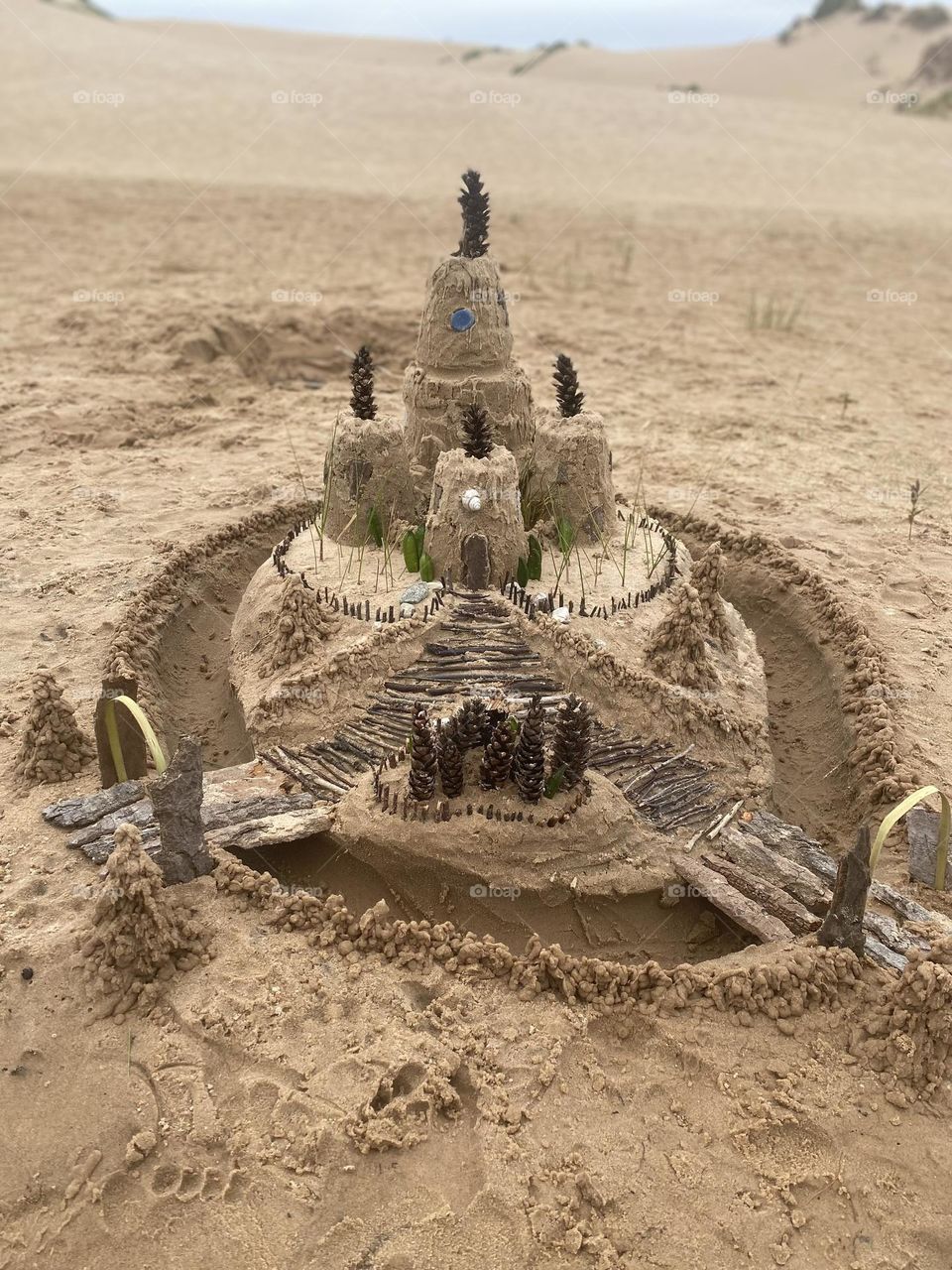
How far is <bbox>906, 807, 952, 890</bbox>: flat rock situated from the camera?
17.0ft

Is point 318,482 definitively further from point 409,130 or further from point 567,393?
point 409,130

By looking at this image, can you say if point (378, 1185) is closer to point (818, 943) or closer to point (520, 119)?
point (818, 943)

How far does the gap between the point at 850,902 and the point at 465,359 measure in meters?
4.47

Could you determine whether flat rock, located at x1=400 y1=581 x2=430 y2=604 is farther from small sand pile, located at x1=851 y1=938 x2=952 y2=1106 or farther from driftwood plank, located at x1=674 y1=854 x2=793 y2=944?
small sand pile, located at x1=851 y1=938 x2=952 y2=1106

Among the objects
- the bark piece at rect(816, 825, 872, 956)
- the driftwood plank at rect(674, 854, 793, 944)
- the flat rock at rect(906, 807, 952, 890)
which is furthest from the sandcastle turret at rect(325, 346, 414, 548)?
the bark piece at rect(816, 825, 872, 956)

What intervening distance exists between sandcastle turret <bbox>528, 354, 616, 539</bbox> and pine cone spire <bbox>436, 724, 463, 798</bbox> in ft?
8.59

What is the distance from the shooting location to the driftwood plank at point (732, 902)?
473 centimetres

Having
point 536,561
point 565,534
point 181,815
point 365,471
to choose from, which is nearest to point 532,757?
point 181,815

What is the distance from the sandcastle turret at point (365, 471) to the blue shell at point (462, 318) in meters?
0.73

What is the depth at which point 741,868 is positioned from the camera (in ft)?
16.9

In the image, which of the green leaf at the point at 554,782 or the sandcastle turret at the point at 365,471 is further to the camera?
the sandcastle turret at the point at 365,471

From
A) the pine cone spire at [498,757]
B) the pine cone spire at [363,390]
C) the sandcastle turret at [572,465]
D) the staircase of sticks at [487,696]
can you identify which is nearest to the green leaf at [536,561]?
the sandcastle turret at [572,465]

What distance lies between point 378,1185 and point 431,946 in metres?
1.13

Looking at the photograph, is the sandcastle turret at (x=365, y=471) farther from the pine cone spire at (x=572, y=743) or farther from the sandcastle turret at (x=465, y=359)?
the pine cone spire at (x=572, y=743)
